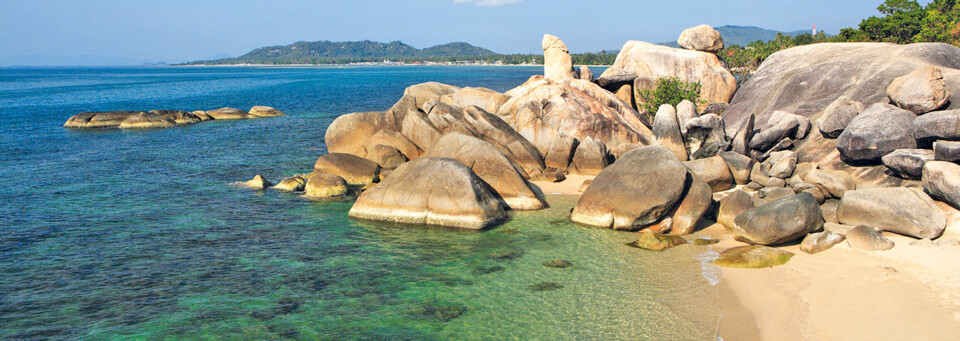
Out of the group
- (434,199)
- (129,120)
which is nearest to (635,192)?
(434,199)

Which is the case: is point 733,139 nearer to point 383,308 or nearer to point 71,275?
point 383,308

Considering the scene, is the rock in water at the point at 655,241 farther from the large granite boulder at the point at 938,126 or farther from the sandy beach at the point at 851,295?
the large granite boulder at the point at 938,126

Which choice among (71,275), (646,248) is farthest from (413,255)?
(71,275)

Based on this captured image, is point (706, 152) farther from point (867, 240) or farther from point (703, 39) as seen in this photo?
point (703, 39)

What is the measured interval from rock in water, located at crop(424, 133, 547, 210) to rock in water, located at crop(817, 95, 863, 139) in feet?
38.1

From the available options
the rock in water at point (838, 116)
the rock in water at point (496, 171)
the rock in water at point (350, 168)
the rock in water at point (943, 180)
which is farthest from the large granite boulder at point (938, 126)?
the rock in water at point (350, 168)

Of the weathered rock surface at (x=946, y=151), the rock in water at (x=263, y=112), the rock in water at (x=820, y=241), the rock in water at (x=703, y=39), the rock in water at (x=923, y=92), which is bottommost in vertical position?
the rock in water at (x=820, y=241)

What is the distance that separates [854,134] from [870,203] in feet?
15.7

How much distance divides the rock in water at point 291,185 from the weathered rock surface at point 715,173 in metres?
15.0

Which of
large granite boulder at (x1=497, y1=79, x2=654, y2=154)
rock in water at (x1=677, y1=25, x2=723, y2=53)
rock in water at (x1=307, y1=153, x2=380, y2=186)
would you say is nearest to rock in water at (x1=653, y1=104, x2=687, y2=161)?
large granite boulder at (x1=497, y1=79, x2=654, y2=154)

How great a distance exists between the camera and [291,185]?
23.8 m

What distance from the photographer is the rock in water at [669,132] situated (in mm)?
25203

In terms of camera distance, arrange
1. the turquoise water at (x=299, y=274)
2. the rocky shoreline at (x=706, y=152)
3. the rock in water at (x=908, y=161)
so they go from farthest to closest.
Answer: the rock in water at (x=908, y=161), the rocky shoreline at (x=706, y=152), the turquoise water at (x=299, y=274)

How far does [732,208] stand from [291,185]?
16248mm
